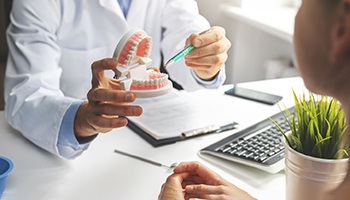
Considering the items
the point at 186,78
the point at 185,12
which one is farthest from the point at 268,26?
the point at 186,78

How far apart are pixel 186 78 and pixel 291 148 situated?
0.65 meters

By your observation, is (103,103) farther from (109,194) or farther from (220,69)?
(220,69)

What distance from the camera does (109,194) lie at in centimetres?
85

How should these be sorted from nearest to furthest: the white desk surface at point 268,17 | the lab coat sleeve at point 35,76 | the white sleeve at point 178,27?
the lab coat sleeve at point 35,76, the white sleeve at point 178,27, the white desk surface at point 268,17

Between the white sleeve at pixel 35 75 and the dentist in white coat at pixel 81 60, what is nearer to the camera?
the dentist in white coat at pixel 81 60

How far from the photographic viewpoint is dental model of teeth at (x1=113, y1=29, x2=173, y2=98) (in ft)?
2.75

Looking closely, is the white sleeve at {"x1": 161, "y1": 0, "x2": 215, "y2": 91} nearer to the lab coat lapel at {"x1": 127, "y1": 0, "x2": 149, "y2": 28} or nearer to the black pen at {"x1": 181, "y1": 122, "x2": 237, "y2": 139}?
the lab coat lapel at {"x1": 127, "y1": 0, "x2": 149, "y2": 28}

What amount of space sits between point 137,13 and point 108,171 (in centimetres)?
63

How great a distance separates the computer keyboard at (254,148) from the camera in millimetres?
916

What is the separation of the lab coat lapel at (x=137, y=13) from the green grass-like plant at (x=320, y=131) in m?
0.74

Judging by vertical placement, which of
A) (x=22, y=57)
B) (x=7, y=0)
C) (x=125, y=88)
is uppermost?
(x=125, y=88)

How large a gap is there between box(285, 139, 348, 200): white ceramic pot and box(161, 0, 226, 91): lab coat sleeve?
2.18 feet

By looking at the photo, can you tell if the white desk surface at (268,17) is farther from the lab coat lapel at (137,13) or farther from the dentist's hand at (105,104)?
the dentist's hand at (105,104)

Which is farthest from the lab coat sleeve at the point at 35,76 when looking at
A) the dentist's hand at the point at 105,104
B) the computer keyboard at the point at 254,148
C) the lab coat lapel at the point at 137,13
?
the computer keyboard at the point at 254,148
